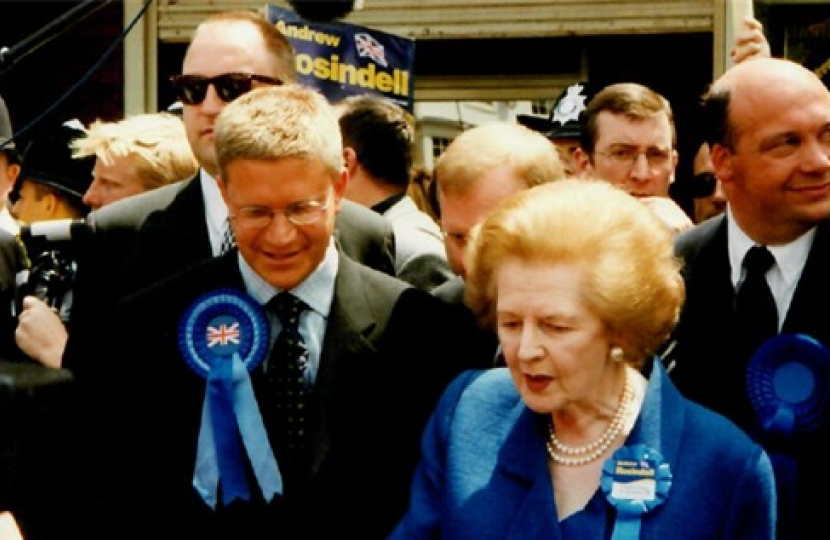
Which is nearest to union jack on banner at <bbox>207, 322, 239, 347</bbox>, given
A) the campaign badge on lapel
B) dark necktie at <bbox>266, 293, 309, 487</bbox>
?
dark necktie at <bbox>266, 293, 309, 487</bbox>

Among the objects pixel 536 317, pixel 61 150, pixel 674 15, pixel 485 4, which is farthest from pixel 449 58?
pixel 536 317

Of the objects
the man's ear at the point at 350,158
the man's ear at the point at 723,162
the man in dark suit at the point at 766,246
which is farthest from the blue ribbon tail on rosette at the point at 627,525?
the man's ear at the point at 350,158

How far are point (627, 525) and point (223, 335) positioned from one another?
102 centimetres

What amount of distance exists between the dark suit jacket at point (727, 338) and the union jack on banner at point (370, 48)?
9.51 ft

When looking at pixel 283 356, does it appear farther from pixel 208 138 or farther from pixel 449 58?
pixel 449 58

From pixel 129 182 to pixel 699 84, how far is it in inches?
200

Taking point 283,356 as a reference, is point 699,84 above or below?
above

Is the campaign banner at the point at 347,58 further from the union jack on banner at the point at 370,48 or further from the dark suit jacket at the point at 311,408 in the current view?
the dark suit jacket at the point at 311,408

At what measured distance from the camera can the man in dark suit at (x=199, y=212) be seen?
4215 millimetres

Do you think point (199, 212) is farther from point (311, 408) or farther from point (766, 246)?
point (766, 246)

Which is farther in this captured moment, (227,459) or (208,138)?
(208,138)

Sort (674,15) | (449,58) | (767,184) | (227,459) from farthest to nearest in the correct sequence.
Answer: (449,58)
(674,15)
(767,184)
(227,459)

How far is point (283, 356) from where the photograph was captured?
11.7ft

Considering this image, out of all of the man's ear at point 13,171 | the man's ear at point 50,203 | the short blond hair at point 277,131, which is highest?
the short blond hair at point 277,131
